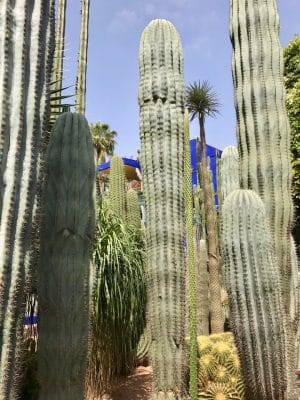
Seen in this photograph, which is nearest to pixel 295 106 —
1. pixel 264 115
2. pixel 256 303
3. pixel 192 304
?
pixel 264 115

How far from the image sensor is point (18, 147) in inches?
83.7

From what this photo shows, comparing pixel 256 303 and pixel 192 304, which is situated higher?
pixel 256 303

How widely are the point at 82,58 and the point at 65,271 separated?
5.62m

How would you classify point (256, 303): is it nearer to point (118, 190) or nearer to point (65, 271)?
point (65, 271)

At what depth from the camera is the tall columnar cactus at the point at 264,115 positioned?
4020mm

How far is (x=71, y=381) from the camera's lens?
3.13 meters

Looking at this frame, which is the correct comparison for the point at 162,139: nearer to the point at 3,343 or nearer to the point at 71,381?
the point at 71,381

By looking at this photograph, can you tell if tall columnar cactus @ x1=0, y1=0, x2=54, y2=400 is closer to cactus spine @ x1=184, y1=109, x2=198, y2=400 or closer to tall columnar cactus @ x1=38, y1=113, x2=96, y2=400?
cactus spine @ x1=184, y1=109, x2=198, y2=400

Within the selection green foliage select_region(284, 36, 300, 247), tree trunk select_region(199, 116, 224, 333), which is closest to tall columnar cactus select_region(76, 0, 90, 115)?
tree trunk select_region(199, 116, 224, 333)

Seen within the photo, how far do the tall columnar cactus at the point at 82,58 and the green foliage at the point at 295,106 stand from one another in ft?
20.7

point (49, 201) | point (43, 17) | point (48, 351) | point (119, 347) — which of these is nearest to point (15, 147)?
point (43, 17)

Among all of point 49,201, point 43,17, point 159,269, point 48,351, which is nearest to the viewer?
point 43,17

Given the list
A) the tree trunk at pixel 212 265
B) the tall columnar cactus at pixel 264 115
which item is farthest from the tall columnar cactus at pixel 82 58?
the tree trunk at pixel 212 265

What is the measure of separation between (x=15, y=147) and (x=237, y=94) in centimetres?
290
